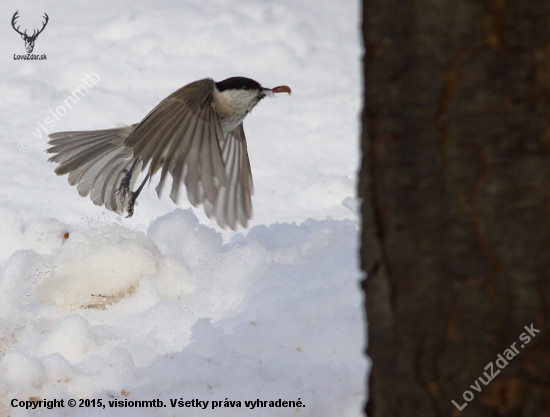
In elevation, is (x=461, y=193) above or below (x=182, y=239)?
above

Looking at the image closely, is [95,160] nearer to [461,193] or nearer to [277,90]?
[277,90]

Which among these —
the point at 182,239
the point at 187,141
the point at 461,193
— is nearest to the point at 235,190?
the point at 182,239

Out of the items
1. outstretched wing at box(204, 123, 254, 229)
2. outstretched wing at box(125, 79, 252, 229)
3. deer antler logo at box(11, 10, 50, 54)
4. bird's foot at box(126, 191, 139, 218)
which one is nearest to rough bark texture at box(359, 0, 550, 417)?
outstretched wing at box(125, 79, 252, 229)

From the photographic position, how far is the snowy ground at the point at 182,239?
72.6 inches

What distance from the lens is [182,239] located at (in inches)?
105

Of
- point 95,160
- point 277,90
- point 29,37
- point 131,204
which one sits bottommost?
point 131,204

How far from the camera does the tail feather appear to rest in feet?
10.2

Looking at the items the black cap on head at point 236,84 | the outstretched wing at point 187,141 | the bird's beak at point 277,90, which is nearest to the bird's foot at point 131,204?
the outstretched wing at point 187,141

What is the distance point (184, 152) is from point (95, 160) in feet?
3.38

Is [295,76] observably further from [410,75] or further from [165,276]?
[410,75]

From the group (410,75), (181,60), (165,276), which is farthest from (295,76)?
(410,75)

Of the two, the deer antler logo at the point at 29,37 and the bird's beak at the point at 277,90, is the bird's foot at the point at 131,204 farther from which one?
the deer antler logo at the point at 29,37

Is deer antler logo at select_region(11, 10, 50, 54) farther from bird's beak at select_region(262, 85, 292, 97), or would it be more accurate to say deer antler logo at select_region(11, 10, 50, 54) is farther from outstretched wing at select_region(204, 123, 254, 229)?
bird's beak at select_region(262, 85, 292, 97)

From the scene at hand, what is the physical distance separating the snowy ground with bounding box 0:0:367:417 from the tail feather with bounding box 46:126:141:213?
10cm
